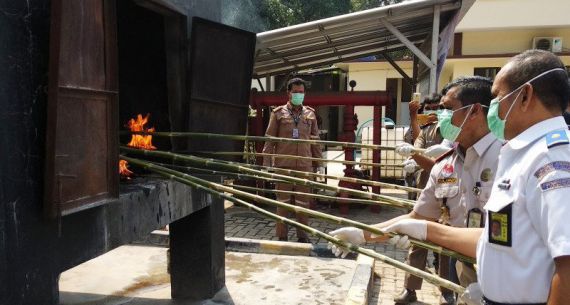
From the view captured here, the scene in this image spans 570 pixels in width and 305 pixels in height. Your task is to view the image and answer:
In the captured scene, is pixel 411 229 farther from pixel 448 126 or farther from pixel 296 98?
pixel 296 98

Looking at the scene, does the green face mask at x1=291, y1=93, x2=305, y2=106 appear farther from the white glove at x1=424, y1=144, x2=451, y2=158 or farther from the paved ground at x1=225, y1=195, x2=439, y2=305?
the white glove at x1=424, y1=144, x2=451, y2=158

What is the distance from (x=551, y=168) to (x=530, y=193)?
0.34 feet

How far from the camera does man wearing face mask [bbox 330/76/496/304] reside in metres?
2.75

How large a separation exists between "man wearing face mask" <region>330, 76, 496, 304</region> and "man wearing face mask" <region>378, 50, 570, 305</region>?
0.98 meters

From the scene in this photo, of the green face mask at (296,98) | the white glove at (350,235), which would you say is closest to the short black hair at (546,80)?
the white glove at (350,235)

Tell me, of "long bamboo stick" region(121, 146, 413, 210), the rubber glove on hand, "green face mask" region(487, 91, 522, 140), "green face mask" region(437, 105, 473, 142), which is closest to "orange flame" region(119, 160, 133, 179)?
"long bamboo stick" region(121, 146, 413, 210)

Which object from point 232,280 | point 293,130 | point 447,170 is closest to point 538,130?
point 447,170

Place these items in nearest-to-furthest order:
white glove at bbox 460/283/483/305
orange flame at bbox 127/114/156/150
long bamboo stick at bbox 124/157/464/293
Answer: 1. white glove at bbox 460/283/483/305
2. long bamboo stick at bbox 124/157/464/293
3. orange flame at bbox 127/114/156/150

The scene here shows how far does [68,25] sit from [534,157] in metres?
2.15

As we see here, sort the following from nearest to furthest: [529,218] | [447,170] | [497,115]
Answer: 1. [529,218]
2. [497,115]
3. [447,170]

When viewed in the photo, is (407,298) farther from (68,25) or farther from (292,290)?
(68,25)

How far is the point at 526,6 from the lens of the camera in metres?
16.7

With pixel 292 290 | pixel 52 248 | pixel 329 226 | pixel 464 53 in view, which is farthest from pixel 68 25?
pixel 464 53

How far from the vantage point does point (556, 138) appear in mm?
1479
